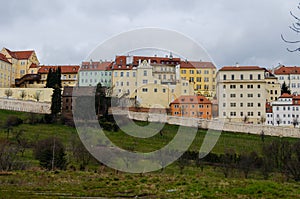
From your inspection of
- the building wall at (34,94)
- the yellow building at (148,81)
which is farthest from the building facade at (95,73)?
the building wall at (34,94)

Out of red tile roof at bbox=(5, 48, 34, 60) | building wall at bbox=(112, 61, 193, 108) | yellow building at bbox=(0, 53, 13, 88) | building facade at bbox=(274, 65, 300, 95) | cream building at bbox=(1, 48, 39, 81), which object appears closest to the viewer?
building wall at bbox=(112, 61, 193, 108)

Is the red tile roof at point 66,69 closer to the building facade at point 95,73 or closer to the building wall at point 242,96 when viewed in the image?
the building facade at point 95,73

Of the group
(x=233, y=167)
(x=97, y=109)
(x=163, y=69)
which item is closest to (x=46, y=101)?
(x=97, y=109)

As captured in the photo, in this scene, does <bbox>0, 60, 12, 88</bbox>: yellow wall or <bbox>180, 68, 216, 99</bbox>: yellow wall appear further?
<bbox>180, 68, 216, 99</bbox>: yellow wall

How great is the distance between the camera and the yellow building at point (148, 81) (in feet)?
302

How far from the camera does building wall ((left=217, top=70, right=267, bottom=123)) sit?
89938 millimetres

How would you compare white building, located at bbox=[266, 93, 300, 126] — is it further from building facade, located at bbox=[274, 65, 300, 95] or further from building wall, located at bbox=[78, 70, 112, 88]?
building wall, located at bbox=[78, 70, 112, 88]

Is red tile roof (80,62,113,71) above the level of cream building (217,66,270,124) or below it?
above

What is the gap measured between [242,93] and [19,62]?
60.1 meters

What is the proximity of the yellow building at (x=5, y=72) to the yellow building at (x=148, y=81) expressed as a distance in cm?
2750

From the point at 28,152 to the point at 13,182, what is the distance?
90.5ft

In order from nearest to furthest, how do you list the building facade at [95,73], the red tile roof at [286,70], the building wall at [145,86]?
the building wall at [145,86] → the building facade at [95,73] → the red tile roof at [286,70]

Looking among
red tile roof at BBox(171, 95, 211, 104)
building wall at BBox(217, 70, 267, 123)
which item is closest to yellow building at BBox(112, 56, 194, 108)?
red tile roof at BBox(171, 95, 211, 104)

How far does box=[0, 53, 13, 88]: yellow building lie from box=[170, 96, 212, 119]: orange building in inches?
1731
